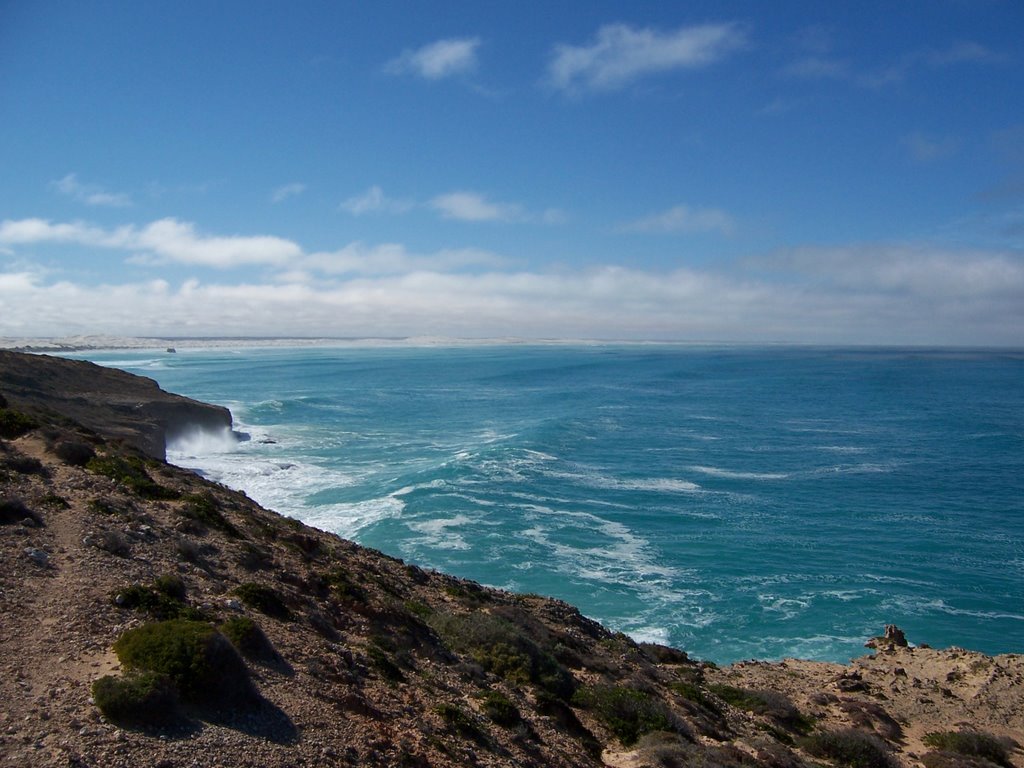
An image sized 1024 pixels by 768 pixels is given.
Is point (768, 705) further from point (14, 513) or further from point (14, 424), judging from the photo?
point (14, 424)

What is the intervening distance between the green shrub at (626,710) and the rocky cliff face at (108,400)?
37.5 m

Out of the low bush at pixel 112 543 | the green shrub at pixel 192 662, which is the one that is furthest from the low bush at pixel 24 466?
the green shrub at pixel 192 662

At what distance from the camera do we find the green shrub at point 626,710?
599 inches

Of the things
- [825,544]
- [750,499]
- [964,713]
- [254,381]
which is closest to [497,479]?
[750,499]

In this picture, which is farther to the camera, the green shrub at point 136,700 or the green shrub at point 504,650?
the green shrub at point 504,650

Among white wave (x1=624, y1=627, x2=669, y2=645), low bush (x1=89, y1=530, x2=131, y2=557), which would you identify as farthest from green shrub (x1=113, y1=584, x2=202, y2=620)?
white wave (x1=624, y1=627, x2=669, y2=645)

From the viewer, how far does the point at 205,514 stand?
773 inches

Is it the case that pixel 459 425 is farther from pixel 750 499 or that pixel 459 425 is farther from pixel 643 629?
pixel 643 629

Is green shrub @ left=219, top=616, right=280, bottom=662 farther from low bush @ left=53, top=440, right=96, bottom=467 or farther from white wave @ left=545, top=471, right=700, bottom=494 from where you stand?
white wave @ left=545, top=471, right=700, bottom=494

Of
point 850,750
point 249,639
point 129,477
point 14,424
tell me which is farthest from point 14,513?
point 850,750

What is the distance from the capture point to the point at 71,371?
61.2m

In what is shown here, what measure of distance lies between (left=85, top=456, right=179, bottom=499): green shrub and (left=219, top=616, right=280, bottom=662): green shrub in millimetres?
8952

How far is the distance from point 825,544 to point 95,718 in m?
37.5

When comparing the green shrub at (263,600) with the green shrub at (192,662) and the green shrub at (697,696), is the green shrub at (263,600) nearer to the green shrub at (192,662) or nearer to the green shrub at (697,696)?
the green shrub at (192,662)
